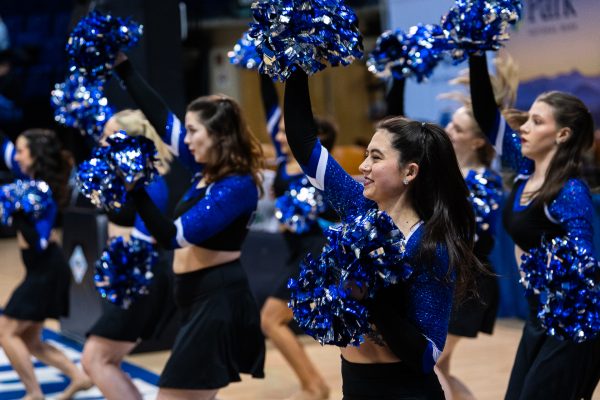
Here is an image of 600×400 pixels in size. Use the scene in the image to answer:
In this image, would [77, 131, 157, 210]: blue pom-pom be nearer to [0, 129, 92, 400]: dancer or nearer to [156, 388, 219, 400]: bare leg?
[156, 388, 219, 400]: bare leg

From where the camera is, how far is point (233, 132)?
11.8 feet

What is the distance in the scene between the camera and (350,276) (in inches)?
80.9

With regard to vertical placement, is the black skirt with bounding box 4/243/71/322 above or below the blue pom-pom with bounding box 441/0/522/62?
below

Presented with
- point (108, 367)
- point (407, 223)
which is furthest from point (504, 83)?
point (407, 223)

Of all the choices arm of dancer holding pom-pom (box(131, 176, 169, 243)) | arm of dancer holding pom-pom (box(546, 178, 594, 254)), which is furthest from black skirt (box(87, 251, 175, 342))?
arm of dancer holding pom-pom (box(546, 178, 594, 254))

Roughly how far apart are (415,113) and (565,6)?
1.58 meters

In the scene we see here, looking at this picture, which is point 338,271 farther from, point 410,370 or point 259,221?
point 259,221

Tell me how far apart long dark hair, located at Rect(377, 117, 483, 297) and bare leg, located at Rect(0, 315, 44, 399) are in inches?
128

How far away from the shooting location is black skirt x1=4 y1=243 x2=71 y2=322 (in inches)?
205

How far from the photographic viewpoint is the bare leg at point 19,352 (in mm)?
5039

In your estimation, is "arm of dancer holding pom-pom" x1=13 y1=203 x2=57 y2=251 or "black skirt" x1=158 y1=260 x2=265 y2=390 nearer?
"black skirt" x1=158 y1=260 x2=265 y2=390

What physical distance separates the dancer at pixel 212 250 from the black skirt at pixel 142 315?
623 mm

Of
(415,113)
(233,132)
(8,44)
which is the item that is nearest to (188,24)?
(8,44)

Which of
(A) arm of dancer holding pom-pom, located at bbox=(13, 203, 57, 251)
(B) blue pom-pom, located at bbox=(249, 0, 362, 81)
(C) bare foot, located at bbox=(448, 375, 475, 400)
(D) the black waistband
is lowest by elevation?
(C) bare foot, located at bbox=(448, 375, 475, 400)
